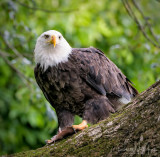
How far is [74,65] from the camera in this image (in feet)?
16.4

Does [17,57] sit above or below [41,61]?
above

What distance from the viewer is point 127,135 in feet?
9.70

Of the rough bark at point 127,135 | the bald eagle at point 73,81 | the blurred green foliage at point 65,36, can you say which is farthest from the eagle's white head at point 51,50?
the rough bark at point 127,135

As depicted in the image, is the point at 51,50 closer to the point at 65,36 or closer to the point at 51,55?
the point at 51,55

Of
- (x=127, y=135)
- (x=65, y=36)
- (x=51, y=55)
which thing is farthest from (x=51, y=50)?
(x=65, y=36)

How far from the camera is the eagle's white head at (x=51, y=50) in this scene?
198 inches

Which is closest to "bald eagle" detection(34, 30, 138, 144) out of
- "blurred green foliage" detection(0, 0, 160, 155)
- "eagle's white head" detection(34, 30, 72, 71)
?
"eagle's white head" detection(34, 30, 72, 71)

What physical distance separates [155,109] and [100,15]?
8684 millimetres

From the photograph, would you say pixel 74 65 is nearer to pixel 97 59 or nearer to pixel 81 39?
pixel 97 59

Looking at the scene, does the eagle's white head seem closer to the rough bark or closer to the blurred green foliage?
the blurred green foliage

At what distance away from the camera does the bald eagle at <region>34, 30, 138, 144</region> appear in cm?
491

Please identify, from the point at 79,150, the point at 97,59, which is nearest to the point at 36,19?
the point at 97,59

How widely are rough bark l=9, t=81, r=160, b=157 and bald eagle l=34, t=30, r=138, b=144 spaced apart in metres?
1.35

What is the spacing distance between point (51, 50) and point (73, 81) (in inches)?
25.6
